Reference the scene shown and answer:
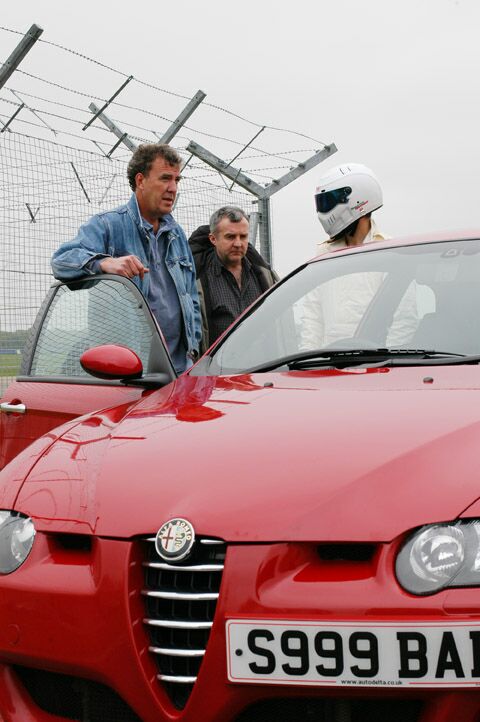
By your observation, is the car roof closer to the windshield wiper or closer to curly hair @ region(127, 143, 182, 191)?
the windshield wiper

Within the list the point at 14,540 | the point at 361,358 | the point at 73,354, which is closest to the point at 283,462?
the point at 14,540

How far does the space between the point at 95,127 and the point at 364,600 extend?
7558 mm

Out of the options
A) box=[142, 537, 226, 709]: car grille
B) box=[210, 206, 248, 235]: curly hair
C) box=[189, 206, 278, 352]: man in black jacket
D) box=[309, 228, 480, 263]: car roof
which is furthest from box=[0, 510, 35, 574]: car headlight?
box=[210, 206, 248, 235]: curly hair

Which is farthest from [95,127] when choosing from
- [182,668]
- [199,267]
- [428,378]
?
[182,668]

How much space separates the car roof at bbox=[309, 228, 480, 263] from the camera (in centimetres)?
379

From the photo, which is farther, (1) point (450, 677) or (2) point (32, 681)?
(2) point (32, 681)

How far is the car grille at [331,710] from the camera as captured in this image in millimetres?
2092

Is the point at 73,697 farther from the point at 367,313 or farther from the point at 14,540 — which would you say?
the point at 367,313

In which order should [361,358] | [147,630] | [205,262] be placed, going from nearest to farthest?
[147,630]
[361,358]
[205,262]

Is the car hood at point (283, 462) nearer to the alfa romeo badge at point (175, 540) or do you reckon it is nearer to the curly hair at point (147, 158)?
the alfa romeo badge at point (175, 540)

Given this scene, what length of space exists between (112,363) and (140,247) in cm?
174

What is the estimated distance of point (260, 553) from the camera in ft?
7.16

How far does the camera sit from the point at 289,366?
331cm

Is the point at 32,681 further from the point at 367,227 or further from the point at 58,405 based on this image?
the point at 367,227
